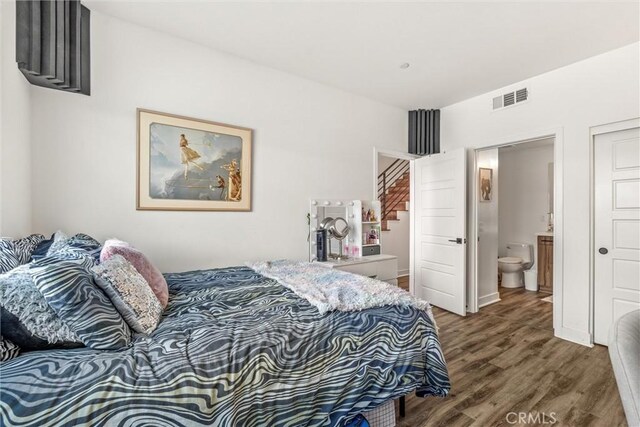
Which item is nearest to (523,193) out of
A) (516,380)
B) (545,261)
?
(545,261)


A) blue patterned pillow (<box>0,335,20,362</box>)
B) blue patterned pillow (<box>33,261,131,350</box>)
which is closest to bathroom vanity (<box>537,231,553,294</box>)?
blue patterned pillow (<box>33,261,131,350</box>)

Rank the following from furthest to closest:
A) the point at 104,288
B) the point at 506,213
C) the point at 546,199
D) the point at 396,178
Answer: the point at 396,178 → the point at 506,213 → the point at 546,199 → the point at 104,288

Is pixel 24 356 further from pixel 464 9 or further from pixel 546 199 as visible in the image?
pixel 546 199

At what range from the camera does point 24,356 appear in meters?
0.96

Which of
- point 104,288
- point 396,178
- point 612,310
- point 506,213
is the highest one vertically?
point 396,178

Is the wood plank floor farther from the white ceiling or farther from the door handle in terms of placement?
the white ceiling

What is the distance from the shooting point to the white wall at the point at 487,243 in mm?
4031

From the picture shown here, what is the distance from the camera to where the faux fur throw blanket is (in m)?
1.59

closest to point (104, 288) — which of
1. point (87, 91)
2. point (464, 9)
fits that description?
point (87, 91)

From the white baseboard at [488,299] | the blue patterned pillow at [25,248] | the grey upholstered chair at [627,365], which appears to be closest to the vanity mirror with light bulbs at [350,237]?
the white baseboard at [488,299]

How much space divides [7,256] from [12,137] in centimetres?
77

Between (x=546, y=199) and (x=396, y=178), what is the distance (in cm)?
262

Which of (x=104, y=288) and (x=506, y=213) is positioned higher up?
(x=506, y=213)

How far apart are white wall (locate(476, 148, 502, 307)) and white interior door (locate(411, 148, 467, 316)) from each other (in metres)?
0.59
